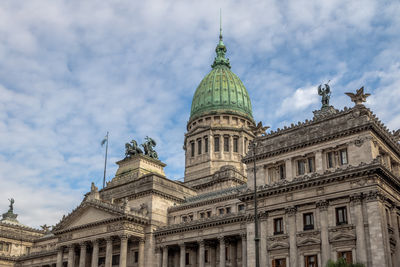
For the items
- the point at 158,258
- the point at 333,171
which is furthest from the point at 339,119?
the point at 158,258

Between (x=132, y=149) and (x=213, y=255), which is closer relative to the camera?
(x=213, y=255)

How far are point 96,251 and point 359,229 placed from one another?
137 feet

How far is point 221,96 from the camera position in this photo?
100m

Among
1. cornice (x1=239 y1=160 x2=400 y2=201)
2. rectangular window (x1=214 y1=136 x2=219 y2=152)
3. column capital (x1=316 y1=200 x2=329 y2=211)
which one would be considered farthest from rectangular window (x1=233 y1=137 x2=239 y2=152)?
column capital (x1=316 y1=200 x2=329 y2=211)

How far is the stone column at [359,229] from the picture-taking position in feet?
142

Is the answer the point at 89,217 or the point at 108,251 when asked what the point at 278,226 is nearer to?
the point at 108,251

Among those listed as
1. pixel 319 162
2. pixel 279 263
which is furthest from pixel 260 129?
pixel 279 263

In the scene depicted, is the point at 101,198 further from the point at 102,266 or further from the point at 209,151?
the point at 209,151

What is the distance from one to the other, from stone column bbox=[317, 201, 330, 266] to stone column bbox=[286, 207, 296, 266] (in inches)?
117

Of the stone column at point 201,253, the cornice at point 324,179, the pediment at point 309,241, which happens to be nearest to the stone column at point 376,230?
the cornice at point 324,179

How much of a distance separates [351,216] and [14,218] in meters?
84.3

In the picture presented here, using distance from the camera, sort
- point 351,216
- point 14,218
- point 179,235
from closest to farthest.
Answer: point 351,216, point 179,235, point 14,218

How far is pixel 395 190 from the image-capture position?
48844 millimetres

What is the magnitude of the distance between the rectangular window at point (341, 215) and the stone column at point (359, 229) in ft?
4.29
